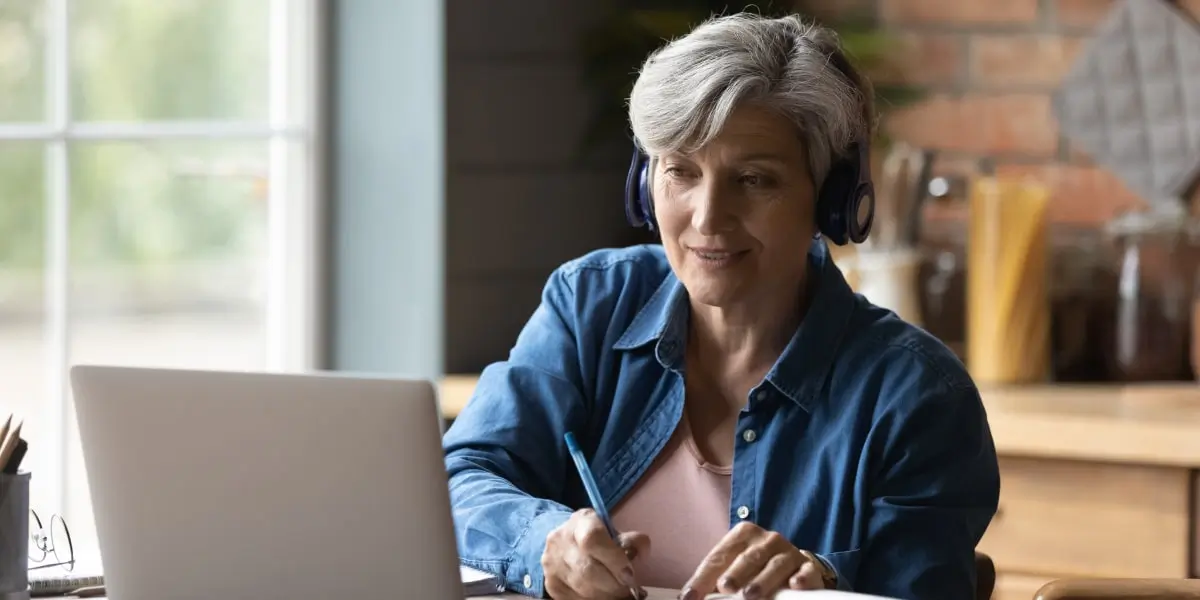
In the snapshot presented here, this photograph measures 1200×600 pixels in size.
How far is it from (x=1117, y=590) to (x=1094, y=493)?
964 mm

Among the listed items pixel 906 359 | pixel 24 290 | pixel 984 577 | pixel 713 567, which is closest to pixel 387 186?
pixel 24 290

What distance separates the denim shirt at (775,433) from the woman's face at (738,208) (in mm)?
92

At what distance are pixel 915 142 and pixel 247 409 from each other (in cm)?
208

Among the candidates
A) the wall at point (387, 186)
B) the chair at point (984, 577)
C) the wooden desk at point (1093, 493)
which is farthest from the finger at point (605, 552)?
the wall at point (387, 186)

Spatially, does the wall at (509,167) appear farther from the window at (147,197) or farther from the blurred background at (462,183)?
the window at (147,197)

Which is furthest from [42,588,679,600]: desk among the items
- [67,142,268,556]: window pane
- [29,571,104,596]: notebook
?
[67,142,268,556]: window pane

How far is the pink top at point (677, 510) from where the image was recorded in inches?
69.7

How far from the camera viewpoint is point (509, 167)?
2.86 m

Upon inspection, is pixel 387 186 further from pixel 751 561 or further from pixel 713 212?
pixel 751 561

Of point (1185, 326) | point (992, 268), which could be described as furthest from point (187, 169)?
point (1185, 326)

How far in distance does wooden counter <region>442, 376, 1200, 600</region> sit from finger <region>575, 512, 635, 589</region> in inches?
48.1

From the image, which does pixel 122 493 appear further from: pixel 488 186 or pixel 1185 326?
pixel 1185 326

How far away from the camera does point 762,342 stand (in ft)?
6.12

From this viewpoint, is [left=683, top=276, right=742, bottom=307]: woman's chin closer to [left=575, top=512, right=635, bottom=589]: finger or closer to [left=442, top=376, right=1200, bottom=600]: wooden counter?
[left=575, top=512, right=635, bottom=589]: finger
